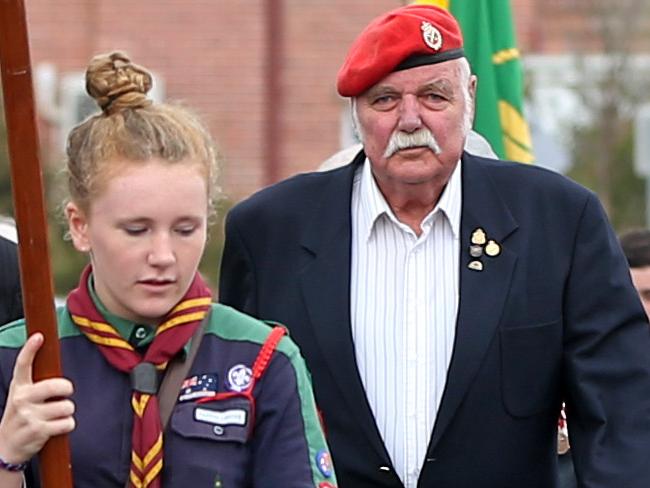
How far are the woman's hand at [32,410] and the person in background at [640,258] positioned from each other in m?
3.49

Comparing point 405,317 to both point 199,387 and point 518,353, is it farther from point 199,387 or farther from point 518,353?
point 199,387

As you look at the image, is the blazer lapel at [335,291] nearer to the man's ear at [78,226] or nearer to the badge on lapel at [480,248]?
the badge on lapel at [480,248]

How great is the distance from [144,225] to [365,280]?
131 centimetres

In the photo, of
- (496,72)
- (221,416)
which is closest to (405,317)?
(221,416)

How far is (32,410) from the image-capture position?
338cm

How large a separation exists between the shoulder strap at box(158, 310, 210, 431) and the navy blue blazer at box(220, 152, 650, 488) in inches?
43.0

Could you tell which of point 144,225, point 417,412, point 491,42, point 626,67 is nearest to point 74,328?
point 144,225

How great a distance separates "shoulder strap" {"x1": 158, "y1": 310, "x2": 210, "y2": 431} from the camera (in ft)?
11.7

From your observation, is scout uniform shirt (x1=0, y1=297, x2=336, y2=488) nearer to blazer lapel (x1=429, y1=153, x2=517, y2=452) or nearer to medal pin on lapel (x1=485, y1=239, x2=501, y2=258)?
blazer lapel (x1=429, y1=153, x2=517, y2=452)

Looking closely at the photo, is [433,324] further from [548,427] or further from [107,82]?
[107,82]

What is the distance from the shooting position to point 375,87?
472 centimetres

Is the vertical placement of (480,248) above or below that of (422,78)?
below

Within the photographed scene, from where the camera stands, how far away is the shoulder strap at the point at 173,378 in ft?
11.7

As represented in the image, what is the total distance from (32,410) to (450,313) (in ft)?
5.14
